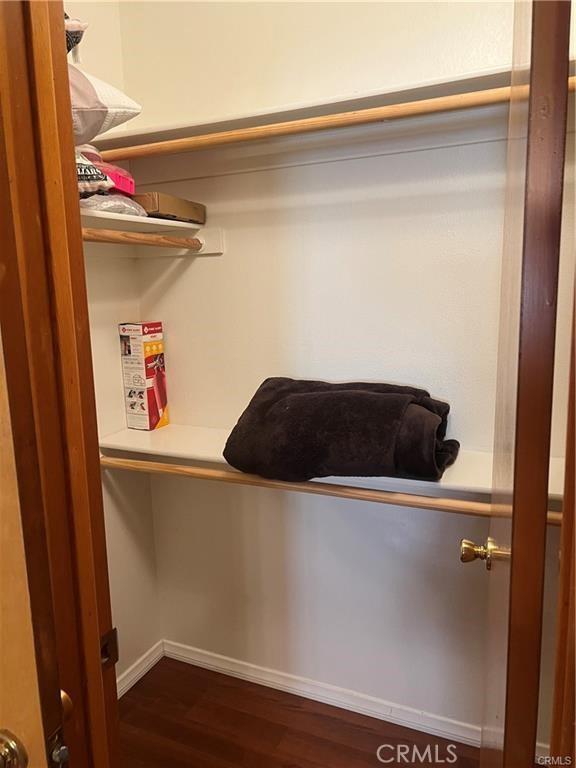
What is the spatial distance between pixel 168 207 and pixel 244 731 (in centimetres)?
158

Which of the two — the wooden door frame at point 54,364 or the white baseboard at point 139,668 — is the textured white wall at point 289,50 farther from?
the white baseboard at point 139,668

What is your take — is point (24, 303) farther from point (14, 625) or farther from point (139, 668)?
point (139, 668)

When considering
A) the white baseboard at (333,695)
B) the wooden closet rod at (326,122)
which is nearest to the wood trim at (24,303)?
the wooden closet rod at (326,122)

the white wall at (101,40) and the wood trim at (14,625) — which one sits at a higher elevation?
the white wall at (101,40)

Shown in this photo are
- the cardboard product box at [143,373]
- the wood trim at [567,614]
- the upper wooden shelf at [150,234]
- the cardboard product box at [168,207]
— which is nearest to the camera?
the wood trim at [567,614]

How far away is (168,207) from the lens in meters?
1.53

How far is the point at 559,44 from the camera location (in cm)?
52

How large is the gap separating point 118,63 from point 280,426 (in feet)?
4.27

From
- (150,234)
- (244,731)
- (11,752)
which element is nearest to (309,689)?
(244,731)

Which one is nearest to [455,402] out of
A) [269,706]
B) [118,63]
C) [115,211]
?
[115,211]

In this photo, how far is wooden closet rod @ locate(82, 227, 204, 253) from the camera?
1.35m

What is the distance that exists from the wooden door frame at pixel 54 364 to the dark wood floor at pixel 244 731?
0.95 meters

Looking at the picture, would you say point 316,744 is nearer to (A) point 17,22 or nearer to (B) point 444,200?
(B) point 444,200

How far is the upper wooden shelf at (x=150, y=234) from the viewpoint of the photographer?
4.48ft
